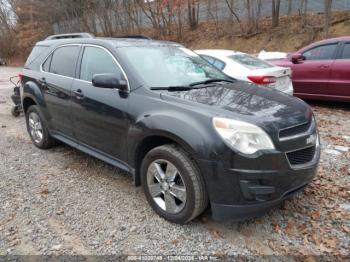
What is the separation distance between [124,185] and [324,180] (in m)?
2.50

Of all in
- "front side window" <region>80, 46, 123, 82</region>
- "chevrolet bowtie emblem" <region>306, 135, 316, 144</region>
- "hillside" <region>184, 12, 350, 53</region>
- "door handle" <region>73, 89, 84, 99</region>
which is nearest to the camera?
"chevrolet bowtie emblem" <region>306, 135, 316, 144</region>

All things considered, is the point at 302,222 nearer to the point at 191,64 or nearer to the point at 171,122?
the point at 171,122

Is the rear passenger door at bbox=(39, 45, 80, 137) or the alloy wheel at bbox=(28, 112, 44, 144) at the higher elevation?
the rear passenger door at bbox=(39, 45, 80, 137)

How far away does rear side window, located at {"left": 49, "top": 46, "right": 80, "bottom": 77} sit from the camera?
170 inches

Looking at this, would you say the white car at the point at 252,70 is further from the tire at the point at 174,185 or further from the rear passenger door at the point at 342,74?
the tire at the point at 174,185

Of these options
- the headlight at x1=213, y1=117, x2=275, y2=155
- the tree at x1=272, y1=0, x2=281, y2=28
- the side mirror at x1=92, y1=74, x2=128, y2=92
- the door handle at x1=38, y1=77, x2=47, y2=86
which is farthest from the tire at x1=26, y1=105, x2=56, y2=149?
the tree at x1=272, y1=0, x2=281, y2=28

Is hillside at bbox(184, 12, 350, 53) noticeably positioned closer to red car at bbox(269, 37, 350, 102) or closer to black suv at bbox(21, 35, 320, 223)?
red car at bbox(269, 37, 350, 102)

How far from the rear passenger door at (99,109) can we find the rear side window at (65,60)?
225mm

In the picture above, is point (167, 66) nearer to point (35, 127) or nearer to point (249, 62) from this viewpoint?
point (35, 127)

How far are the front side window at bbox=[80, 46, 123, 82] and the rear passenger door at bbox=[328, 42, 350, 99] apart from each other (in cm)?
532

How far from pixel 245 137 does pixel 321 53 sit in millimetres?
5785

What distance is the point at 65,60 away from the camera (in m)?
4.52

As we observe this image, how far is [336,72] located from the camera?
22.7 feet

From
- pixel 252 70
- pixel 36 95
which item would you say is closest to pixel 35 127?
pixel 36 95
